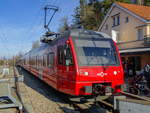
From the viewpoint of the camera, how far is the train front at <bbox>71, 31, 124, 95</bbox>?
26.3 feet

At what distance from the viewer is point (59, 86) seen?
9.30 m

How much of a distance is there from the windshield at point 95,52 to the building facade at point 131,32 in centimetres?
971

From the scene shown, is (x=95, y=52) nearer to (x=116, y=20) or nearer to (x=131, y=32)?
(x=131, y=32)


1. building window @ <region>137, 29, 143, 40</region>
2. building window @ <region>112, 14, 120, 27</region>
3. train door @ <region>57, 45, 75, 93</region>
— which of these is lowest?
train door @ <region>57, 45, 75, 93</region>

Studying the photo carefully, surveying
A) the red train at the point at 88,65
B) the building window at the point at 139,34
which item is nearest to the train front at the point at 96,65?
the red train at the point at 88,65

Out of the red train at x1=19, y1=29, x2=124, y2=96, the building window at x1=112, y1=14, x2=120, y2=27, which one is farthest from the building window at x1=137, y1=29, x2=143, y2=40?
the red train at x1=19, y1=29, x2=124, y2=96

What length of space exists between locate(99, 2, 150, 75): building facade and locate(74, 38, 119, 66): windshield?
31.9 feet

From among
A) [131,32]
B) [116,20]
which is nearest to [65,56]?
[131,32]

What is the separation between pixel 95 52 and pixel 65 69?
1383 mm

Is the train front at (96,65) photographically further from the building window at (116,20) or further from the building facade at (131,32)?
the building window at (116,20)

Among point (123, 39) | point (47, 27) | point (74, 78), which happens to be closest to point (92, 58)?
point (74, 78)

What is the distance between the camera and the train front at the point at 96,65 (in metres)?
8.01

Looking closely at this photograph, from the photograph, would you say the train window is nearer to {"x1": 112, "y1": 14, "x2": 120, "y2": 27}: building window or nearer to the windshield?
the windshield

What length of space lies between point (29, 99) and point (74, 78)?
2948mm
